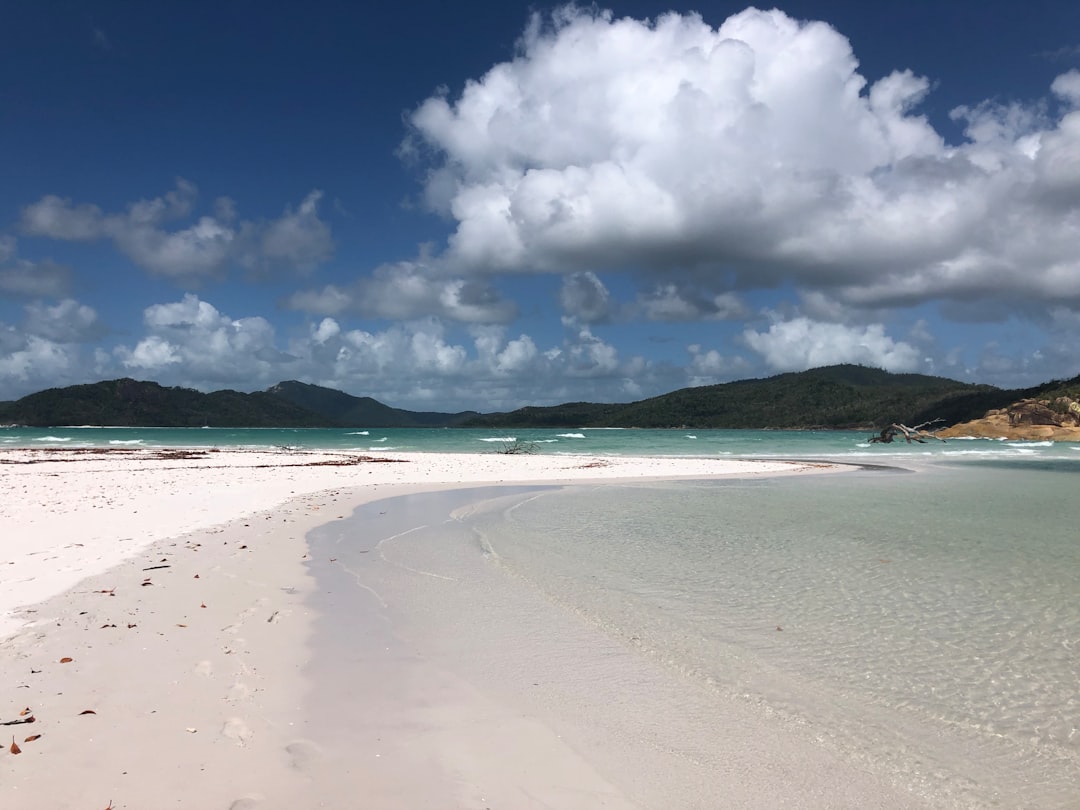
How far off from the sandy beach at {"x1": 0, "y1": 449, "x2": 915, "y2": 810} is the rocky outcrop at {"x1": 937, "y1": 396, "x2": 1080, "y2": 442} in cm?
12787

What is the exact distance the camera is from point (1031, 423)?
111 m

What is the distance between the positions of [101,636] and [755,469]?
39387 mm

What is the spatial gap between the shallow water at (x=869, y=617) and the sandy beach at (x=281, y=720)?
0.70 meters

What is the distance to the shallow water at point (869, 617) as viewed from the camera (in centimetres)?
535

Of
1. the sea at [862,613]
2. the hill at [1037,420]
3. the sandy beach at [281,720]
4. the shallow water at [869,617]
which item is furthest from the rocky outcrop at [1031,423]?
the sandy beach at [281,720]

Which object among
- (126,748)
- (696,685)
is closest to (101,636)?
(126,748)

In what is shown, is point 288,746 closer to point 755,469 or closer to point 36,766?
point 36,766

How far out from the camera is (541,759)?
192 inches

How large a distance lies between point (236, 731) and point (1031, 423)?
5391 inches

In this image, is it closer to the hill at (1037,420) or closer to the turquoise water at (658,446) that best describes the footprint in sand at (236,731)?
Answer: the turquoise water at (658,446)

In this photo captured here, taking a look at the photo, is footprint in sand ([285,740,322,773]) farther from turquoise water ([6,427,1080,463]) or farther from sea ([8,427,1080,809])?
turquoise water ([6,427,1080,463])

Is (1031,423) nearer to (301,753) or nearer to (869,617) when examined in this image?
(869,617)

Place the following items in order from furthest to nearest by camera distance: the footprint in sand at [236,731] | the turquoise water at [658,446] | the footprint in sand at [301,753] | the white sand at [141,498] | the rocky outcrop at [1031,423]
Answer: the rocky outcrop at [1031,423]
the turquoise water at [658,446]
the white sand at [141,498]
the footprint in sand at [236,731]
the footprint in sand at [301,753]

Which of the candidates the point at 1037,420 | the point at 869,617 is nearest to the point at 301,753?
the point at 869,617
